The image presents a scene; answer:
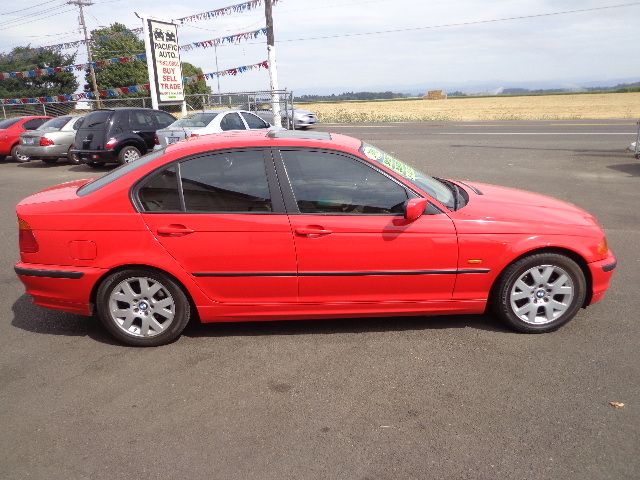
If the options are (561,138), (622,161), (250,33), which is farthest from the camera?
(250,33)

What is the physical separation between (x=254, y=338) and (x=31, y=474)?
173 centimetres

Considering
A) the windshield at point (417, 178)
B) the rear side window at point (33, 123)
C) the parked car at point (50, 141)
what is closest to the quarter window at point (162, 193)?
the windshield at point (417, 178)

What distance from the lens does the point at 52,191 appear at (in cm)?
420

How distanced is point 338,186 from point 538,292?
172 cm

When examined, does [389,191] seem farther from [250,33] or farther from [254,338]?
[250,33]

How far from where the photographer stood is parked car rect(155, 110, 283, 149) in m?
12.8

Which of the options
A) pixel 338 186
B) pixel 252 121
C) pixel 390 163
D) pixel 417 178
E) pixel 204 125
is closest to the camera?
pixel 338 186

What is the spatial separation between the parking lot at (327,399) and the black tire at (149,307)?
0.33ft

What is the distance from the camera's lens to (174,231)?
3.62 m

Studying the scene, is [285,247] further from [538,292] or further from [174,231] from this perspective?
[538,292]

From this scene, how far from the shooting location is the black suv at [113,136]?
1317 cm

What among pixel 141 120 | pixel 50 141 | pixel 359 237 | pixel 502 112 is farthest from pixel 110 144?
pixel 502 112

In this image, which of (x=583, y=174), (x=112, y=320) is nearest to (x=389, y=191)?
(x=112, y=320)

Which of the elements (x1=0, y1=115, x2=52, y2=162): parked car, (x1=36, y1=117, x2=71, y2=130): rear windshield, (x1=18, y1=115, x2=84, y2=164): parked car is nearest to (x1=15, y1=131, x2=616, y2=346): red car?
(x1=18, y1=115, x2=84, y2=164): parked car
